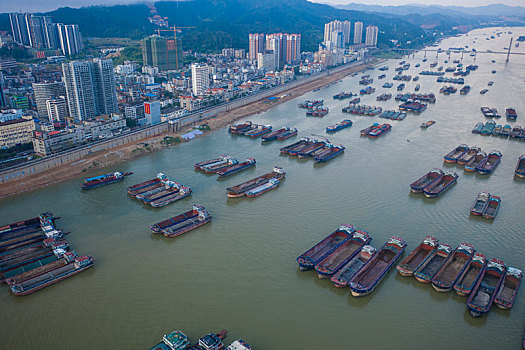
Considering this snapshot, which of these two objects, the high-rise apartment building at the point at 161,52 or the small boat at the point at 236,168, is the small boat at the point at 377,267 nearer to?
the small boat at the point at 236,168

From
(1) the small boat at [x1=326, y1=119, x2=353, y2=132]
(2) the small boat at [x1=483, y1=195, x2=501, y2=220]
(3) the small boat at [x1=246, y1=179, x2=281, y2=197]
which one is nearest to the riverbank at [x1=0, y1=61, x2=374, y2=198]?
(1) the small boat at [x1=326, y1=119, x2=353, y2=132]

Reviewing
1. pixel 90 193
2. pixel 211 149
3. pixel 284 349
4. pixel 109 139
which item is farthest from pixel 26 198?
pixel 284 349

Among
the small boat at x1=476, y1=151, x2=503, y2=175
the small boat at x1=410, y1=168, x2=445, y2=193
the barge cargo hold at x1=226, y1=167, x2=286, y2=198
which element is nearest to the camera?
the barge cargo hold at x1=226, y1=167, x2=286, y2=198

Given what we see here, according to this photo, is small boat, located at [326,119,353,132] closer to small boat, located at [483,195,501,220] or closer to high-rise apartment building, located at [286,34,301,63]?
small boat, located at [483,195,501,220]

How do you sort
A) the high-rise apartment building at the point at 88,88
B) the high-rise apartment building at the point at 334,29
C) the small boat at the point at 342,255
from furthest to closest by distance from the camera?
1. the high-rise apartment building at the point at 334,29
2. the high-rise apartment building at the point at 88,88
3. the small boat at the point at 342,255

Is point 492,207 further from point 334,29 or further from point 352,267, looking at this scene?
point 334,29

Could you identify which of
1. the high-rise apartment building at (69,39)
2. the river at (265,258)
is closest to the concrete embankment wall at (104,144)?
the river at (265,258)
